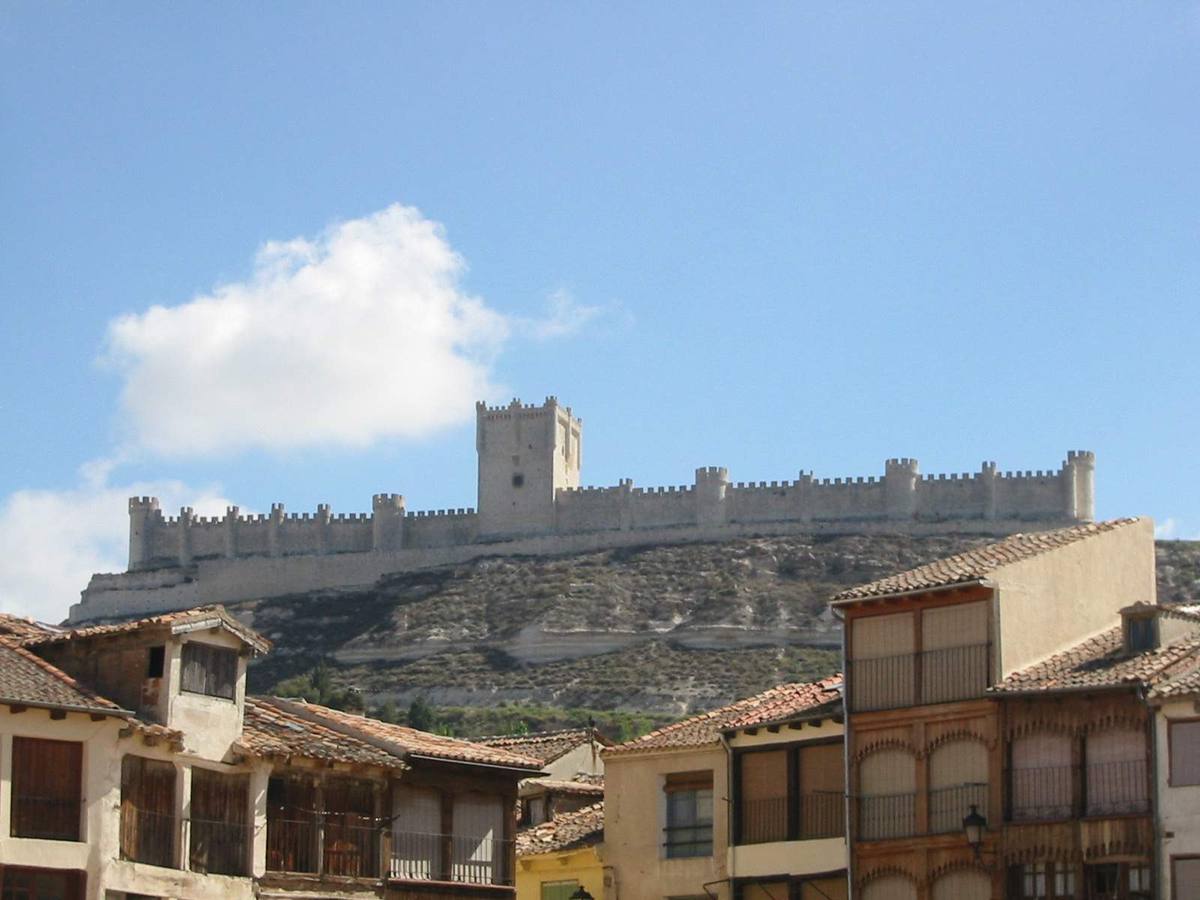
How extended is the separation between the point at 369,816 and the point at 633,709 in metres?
89.7

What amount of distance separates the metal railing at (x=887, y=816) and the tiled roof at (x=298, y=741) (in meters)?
6.82

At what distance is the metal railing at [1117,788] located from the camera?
33.9 metres

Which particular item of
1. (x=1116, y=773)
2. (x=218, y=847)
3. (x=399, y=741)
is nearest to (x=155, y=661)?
(x=218, y=847)

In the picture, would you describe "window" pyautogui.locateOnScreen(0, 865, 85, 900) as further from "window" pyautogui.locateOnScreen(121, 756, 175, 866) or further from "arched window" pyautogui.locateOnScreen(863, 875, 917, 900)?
"arched window" pyautogui.locateOnScreen(863, 875, 917, 900)

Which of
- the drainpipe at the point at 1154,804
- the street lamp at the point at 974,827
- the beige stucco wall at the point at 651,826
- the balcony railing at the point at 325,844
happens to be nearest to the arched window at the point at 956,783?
the street lamp at the point at 974,827

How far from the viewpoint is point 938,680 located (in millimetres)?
37031

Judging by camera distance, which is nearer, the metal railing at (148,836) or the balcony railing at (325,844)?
the metal railing at (148,836)

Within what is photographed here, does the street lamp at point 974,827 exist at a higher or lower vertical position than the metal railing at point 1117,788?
lower

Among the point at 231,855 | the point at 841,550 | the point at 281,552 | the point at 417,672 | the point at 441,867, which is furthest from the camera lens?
the point at 281,552

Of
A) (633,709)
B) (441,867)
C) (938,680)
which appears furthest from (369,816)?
(633,709)

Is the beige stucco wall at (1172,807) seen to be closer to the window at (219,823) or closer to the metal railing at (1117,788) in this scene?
the metal railing at (1117,788)

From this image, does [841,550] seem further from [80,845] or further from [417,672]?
[80,845]

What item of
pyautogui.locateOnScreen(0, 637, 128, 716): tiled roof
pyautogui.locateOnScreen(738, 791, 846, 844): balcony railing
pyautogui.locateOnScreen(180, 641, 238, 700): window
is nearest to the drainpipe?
pyautogui.locateOnScreen(738, 791, 846, 844): balcony railing

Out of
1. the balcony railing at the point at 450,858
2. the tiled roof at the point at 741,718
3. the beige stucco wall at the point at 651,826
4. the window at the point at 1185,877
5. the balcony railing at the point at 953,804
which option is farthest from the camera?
the tiled roof at the point at 741,718
